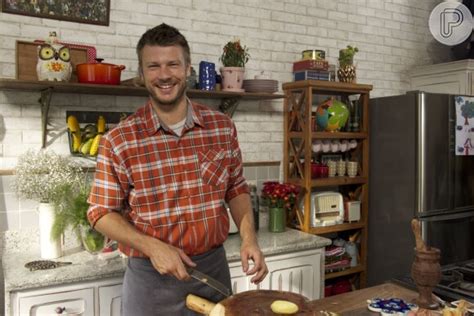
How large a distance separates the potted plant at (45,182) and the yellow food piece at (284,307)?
1.45 metres

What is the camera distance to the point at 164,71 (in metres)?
1.65

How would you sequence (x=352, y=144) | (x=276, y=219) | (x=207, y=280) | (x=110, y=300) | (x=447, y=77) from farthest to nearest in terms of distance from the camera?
(x=447, y=77), (x=352, y=144), (x=276, y=219), (x=110, y=300), (x=207, y=280)

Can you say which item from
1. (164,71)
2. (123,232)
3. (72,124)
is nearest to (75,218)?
(72,124)

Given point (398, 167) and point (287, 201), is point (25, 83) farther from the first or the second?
point (398, 167)

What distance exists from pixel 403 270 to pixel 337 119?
3.64 ft

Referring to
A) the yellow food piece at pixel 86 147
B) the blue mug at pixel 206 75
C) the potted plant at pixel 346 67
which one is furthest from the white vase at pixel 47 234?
the potted plant at pixel 346 67

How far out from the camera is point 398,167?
10.8 feet

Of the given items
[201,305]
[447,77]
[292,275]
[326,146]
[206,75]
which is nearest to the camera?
[201,305]

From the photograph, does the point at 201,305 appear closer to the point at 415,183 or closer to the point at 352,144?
the point at 415,183

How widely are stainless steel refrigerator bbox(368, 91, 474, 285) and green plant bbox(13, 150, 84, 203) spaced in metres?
2.08

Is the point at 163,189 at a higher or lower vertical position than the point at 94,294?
higher

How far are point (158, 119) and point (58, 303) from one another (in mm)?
974

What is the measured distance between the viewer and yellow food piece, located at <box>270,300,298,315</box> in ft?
3.92

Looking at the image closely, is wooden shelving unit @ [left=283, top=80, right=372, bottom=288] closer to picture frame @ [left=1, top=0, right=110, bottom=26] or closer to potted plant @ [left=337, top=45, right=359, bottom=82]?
potted plant @ [left=337, top=45, right=359, bottom=82]
